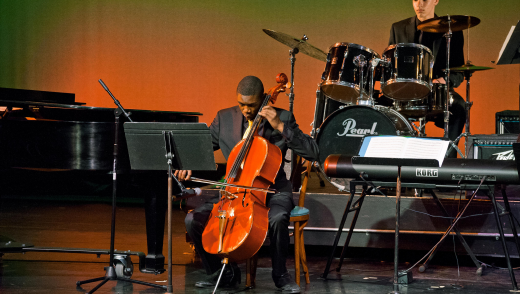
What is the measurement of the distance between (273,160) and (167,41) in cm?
498

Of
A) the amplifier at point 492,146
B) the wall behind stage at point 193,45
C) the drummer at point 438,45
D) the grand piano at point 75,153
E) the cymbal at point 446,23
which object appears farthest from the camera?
the wall behind stage at point 193,45

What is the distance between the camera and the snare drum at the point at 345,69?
15.1ft

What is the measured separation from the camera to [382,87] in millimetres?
4730

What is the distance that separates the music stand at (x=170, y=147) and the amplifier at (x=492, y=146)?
7.76 ft

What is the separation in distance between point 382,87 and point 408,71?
0.29m

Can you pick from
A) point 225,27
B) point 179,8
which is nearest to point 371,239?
point 225,27

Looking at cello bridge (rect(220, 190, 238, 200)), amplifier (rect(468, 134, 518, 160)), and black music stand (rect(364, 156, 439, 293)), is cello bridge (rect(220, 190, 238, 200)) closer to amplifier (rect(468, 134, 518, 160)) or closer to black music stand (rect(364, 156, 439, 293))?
black music stand (rect(364, 156, 439, 293))

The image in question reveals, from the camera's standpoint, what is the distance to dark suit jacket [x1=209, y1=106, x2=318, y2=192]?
3.13m

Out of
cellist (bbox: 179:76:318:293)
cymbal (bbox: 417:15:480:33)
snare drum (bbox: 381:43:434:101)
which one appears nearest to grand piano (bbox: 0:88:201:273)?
cellist (bbox: 179:76:318:293)

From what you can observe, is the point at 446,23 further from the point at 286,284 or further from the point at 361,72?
the point at 286,284

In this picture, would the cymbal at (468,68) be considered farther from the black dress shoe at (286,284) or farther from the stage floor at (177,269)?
the black dress shoe at (286,284)

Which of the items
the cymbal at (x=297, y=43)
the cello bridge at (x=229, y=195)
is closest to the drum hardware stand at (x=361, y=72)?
the cymbal at (x=297, y=43)

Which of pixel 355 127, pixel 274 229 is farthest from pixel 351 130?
pixel 274 229

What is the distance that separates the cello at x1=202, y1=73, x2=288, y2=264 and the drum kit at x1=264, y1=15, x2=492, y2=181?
1632mm
